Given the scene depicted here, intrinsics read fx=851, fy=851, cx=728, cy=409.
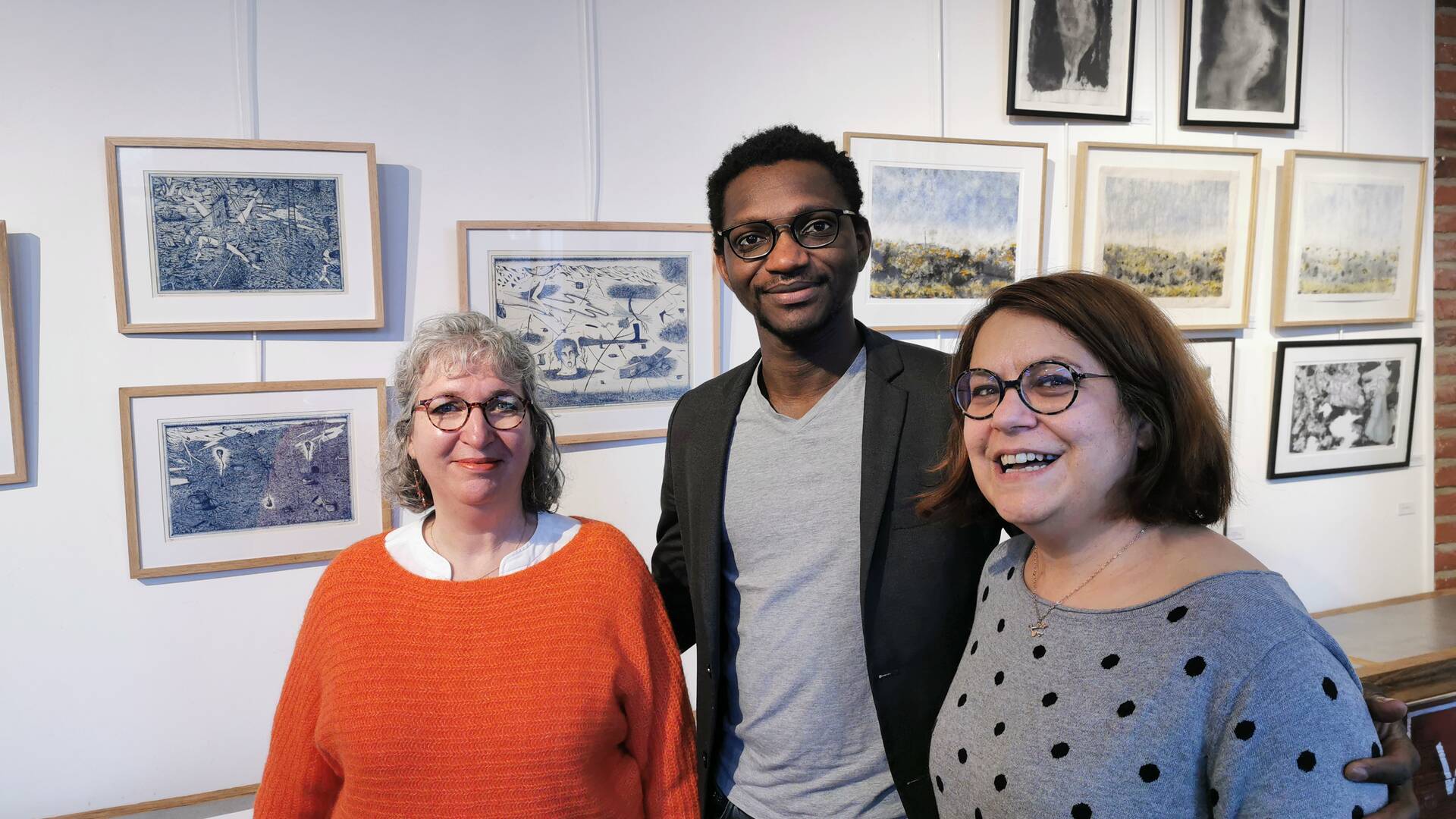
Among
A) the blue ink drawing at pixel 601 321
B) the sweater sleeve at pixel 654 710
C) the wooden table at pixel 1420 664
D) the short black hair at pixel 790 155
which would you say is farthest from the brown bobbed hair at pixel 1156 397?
the blue ink drawing at pixel 601 321

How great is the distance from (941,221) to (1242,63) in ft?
4.13

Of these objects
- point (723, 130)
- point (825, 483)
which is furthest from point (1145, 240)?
point (825, 483)

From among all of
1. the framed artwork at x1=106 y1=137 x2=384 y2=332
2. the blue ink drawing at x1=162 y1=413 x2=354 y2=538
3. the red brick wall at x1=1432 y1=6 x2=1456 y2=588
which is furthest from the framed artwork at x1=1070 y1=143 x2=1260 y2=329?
the blue ink drawing at x1=162 y1=413 x2=354 y2=538

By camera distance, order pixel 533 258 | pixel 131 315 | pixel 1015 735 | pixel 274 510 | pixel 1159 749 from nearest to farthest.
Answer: pixel 1159 749 → pixel 1015 735 → pixel 131 315 → pixel 274 510 → pixel 533 258

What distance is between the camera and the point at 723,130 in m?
2.49

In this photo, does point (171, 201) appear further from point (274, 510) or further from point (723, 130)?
point (723, 130)

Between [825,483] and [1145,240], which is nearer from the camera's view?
[825,483]

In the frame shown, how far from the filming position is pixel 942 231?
2.70 metres

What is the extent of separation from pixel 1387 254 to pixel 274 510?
151 inches

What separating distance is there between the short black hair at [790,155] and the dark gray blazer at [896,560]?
0.27m

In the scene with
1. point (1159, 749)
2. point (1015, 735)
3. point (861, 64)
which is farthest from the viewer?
point (861, 64)

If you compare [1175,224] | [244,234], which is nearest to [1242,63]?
[1175,224]

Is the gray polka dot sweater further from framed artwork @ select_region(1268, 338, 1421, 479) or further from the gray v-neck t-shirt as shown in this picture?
framed artwork @ select_region(1268, 338, 1421, 479)

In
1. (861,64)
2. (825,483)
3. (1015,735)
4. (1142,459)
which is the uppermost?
(861,64)
